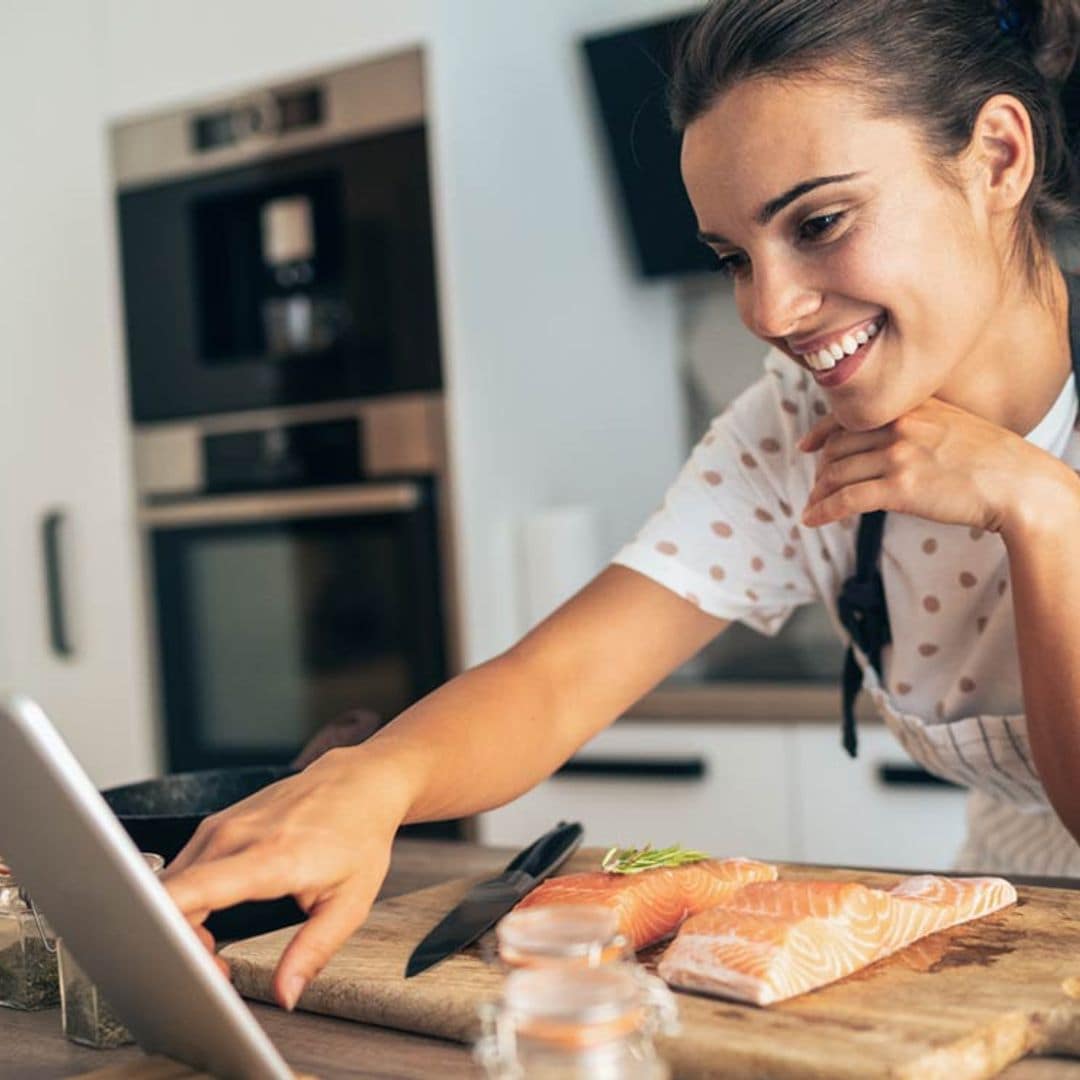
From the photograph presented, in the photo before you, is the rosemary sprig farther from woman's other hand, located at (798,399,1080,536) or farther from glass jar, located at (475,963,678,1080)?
glass jar, located at (475,963,678,1080)

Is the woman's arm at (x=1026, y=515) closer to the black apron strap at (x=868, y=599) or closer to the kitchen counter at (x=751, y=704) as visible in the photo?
the black apron strap at (x=868, y=599)

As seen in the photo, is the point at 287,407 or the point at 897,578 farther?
the point at 287,407

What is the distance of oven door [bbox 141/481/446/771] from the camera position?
275 centimetres

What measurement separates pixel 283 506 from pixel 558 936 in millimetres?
2250

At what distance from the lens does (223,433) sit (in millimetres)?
2982

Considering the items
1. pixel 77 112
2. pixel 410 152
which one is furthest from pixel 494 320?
pixel 77 112

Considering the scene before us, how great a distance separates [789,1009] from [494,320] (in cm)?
199

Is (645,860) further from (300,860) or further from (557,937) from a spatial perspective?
(557,937)

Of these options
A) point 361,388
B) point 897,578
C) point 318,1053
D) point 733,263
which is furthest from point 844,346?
point 361,388

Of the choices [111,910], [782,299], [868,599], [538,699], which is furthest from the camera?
[868,599]

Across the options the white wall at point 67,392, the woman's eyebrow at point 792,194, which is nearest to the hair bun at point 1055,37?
the woman's eyebrow at point 792,194

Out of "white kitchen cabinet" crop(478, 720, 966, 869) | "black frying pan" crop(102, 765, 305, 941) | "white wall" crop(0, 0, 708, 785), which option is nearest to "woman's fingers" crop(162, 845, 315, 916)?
"black frying pan" crop(102, 765, 305, 941)

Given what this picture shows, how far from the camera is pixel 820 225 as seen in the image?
1237mm

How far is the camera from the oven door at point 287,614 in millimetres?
2748
